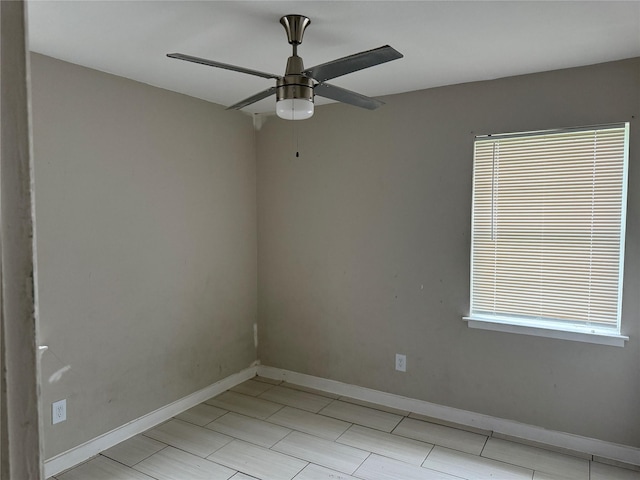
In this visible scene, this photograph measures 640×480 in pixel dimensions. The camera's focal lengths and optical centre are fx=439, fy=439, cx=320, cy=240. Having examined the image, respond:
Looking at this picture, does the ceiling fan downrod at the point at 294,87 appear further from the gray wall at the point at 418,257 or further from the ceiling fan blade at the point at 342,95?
the gray wall at the point at 418,257

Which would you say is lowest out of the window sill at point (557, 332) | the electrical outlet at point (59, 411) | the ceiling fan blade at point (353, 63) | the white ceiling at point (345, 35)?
the electrical outlet at point (59, 411)

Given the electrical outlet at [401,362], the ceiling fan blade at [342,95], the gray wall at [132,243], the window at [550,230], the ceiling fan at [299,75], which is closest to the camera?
the ceiling fan at [299,75]

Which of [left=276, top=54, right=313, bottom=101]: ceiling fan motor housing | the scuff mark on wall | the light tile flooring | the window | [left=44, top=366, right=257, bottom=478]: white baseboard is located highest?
[left=276, top=54, right=313, bottom=101]: ceiling fan motor housing

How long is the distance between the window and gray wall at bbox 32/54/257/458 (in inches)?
76.4

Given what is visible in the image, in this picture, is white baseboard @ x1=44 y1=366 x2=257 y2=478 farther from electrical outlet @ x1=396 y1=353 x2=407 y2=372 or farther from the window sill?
the window sill

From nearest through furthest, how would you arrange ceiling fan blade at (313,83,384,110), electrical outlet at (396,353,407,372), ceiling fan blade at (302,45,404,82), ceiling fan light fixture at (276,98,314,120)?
ceiling fan blade at (302,45,404,82) → ceiling fan light fixture at (276,98,314,120) → ceiling fan blade at (313,83,384,110) → electrical outlet at (396,353,407,372)

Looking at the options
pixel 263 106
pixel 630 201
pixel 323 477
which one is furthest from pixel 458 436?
pixel 263 106

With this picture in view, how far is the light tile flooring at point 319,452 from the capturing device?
97.7 inches

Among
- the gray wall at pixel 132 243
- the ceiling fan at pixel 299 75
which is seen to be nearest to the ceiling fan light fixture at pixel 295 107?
the ceiling fan at pixel 299 75

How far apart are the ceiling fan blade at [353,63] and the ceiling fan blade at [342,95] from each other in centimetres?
7

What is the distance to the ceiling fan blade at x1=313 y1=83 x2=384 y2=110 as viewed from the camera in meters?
2.00

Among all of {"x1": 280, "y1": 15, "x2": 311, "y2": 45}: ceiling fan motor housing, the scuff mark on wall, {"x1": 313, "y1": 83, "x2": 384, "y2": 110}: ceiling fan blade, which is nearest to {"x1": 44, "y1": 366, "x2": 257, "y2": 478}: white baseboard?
the scuff mark on wall

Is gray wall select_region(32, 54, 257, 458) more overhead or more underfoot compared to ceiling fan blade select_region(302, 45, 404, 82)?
more underfoot

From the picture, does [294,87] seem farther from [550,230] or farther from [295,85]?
[550,230]
